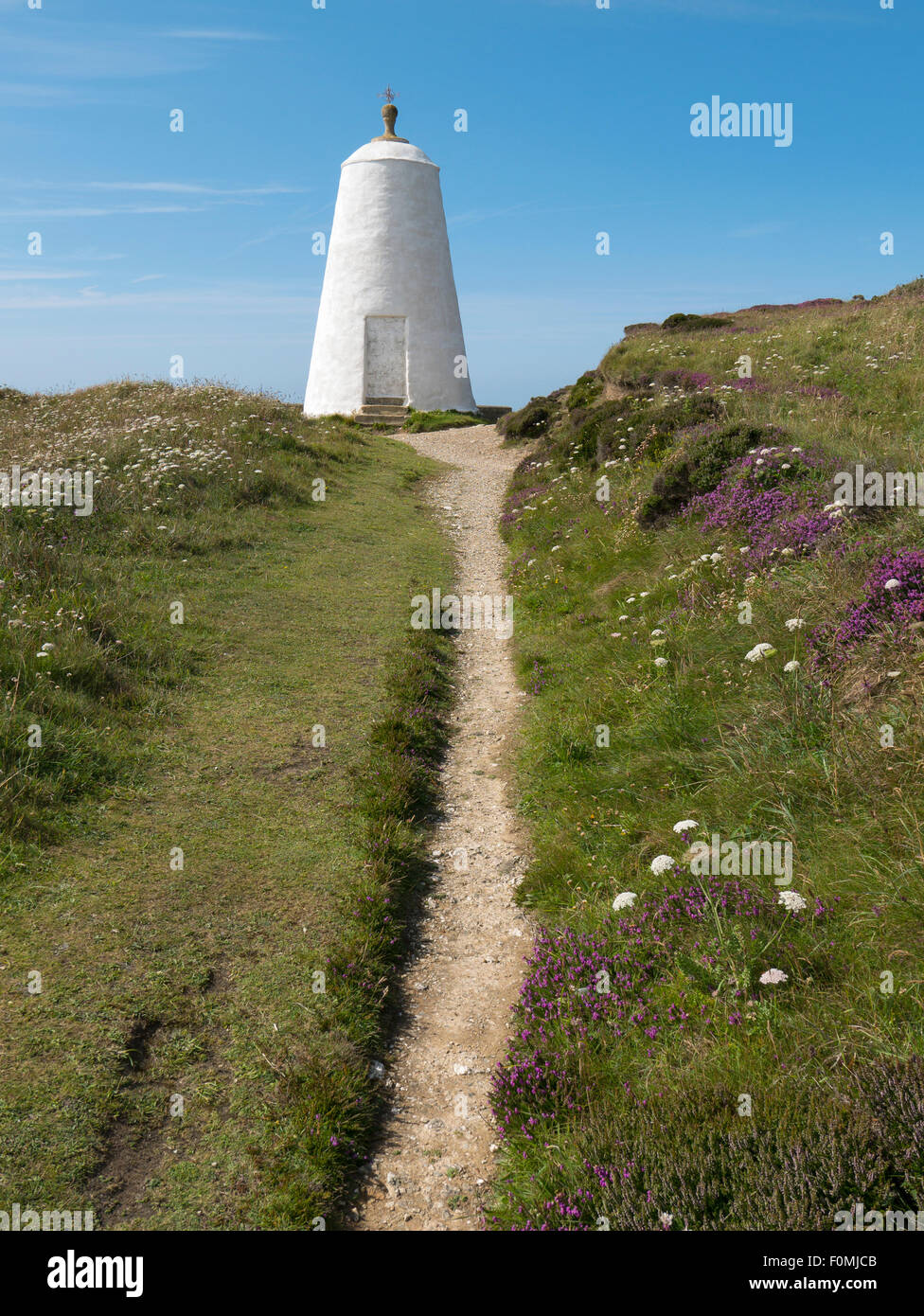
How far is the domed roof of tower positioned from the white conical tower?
0.03 metres

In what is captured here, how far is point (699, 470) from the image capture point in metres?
11.9

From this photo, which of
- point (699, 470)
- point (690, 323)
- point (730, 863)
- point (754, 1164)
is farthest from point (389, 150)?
point (754, 1164)

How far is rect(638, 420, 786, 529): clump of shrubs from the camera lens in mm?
11781

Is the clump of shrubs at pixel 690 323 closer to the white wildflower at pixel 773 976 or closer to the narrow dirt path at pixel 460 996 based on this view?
the narrow dirt path at pixel 460 996

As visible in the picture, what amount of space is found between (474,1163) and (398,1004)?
1247 millimetres

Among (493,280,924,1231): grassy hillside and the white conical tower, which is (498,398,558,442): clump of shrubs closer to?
the white conical tower

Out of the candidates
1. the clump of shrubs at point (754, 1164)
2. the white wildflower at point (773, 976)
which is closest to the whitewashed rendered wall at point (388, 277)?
the white wildflower at point (773, 976)

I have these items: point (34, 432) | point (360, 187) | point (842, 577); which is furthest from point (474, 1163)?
point (360, 187)

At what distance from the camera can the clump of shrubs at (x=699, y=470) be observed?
1178 centimetres

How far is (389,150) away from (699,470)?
2498 centimetres

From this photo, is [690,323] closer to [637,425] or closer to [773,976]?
[637,425]

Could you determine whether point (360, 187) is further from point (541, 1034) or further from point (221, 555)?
point (541, 1034)

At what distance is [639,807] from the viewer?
6398mm

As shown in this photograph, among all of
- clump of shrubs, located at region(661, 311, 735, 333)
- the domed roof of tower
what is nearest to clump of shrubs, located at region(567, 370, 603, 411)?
clump of shrubs, located at region(661, 311, 735, 333)
